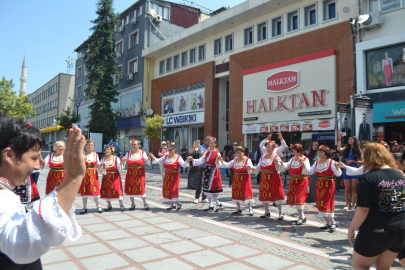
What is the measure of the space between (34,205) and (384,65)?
17.0 m

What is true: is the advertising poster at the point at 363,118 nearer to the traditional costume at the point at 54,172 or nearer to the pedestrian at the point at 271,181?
the pedestrian at the point at 271,181

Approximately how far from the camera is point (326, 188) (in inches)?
247

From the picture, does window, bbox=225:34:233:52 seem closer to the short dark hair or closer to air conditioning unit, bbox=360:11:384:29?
air conditioning unit, bbox=360:11:384:29

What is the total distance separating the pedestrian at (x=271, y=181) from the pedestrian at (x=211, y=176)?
143 cm

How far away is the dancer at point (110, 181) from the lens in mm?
8133

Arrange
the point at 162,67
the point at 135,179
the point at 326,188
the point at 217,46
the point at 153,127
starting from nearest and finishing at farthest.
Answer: the point at 326,188
the point at 135,179
the point at 217,46
the point at 153,127
the point at 162,67

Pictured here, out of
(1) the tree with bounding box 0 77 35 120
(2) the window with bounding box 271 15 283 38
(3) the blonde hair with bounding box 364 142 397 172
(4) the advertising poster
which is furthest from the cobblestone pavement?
(1) the tree with bounding box 0 77 35 120

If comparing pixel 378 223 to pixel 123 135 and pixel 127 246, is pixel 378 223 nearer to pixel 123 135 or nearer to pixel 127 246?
pixel 127 246

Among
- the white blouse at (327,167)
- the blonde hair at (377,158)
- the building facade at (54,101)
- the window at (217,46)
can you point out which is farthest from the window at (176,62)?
the building facade at (54,101)

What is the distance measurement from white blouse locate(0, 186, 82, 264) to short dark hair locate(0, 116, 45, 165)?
336 mm

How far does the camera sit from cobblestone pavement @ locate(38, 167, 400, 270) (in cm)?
→ 436

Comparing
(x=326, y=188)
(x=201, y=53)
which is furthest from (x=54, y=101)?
(x=326, y=188)

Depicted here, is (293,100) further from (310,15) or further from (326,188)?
(326,188)

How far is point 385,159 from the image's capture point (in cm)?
310
